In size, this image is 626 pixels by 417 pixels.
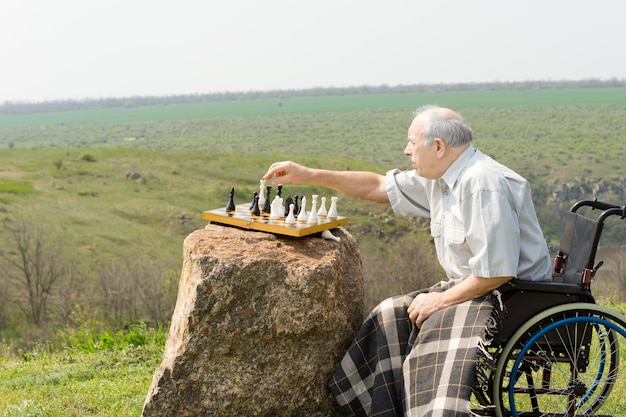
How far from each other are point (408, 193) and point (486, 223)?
1072 millimetres

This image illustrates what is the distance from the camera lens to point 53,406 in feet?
17.8

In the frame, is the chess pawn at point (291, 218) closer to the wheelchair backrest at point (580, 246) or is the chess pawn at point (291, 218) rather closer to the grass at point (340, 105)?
the wheelchair backrest at point (580, 246)

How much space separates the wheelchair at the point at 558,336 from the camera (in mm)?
4203

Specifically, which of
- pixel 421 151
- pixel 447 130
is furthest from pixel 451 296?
pixel 447 130

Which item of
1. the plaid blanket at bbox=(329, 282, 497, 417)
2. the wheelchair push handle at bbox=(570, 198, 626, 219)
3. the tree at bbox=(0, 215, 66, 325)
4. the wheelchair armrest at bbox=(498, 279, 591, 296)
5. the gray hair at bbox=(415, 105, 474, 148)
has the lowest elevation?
the tree at bbox=(0, 215, 66, 325)

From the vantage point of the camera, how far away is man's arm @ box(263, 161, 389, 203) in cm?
532

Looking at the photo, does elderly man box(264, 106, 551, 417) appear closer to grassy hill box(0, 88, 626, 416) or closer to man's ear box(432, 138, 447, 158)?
man's ear box(432, 138, 447, 158)

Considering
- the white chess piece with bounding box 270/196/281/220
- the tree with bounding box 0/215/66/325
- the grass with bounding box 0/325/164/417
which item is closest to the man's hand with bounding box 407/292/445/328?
the white chess piece with bounding box 270/196/281/220

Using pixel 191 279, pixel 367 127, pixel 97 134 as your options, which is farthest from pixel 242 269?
pixel 97 134

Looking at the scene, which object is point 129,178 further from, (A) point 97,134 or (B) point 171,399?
(B) point 171,399

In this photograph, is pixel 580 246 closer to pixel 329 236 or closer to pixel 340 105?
pixel 329 236

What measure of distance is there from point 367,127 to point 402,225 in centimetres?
5659

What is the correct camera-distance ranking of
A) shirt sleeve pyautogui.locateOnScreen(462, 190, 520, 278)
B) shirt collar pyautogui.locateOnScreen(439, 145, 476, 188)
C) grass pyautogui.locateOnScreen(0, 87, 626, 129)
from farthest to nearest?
grass pyautogui.locateOnScreen(0, 87, 626, 129) < shirt collar pyautogui.locateOnScreen(439, 145, 476, 188) < shirt sleeve pyautogui.locateOnScreen(462, 190, 520, 278)

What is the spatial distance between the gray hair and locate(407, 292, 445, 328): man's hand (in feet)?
3.06
